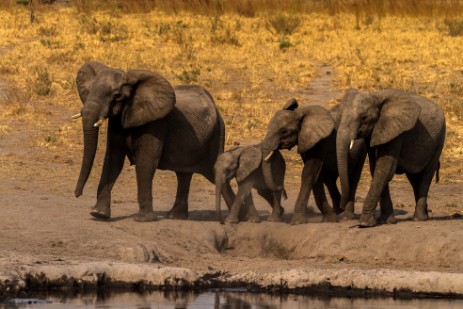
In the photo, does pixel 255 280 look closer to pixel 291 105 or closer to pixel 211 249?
pixel 211 249

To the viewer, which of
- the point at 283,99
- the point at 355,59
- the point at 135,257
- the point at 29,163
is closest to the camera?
the point at 135,257

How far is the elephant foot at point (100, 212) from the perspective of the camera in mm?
14828

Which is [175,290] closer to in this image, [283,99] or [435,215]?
[435,215]

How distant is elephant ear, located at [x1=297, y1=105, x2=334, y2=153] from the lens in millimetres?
14891

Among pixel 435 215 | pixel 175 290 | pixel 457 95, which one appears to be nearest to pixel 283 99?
pixel 457 95

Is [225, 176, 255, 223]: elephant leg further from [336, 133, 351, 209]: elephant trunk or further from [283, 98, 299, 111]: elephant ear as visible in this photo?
[336, 133, 351, 209]: elephant trunk

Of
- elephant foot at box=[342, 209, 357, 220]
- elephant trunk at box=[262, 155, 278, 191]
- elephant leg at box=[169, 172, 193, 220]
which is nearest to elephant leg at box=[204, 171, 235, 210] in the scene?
elephant leg at box=[169, 172, 193, 220]

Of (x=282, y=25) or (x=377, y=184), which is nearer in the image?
(x=377, y=184)

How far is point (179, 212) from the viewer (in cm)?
1569

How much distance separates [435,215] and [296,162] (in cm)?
427

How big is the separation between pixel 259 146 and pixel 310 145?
77cm

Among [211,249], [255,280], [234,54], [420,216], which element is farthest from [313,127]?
[234,54]

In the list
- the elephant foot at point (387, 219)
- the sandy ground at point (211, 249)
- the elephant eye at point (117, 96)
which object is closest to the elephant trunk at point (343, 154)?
the sandy ground at point (211, 249)

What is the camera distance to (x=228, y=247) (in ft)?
48.8
